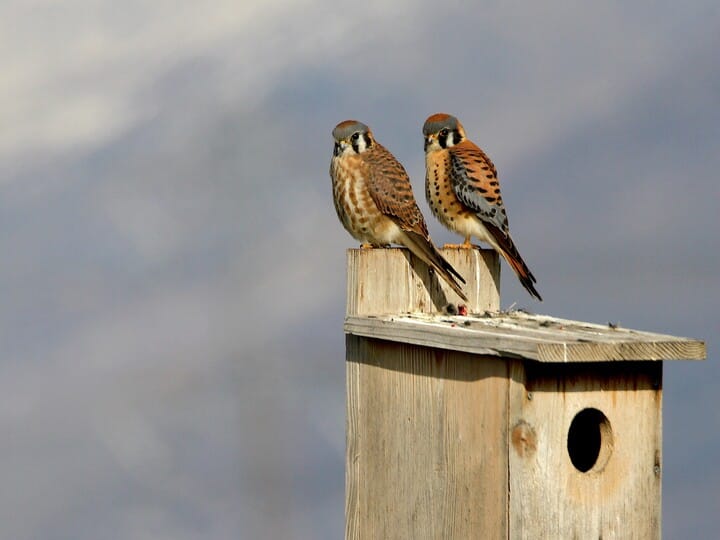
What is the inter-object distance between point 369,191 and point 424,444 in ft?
5.59

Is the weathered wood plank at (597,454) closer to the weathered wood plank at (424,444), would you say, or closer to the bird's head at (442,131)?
the weathered wood plank at (424,444)

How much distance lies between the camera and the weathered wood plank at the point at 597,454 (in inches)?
143

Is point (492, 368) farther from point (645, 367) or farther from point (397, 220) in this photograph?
point (397, 220)

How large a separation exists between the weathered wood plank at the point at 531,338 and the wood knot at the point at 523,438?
0.21 metres

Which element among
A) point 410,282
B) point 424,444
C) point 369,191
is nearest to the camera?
point 424,444

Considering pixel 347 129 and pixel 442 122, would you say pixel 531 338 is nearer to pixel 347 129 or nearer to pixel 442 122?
pixel 347 129

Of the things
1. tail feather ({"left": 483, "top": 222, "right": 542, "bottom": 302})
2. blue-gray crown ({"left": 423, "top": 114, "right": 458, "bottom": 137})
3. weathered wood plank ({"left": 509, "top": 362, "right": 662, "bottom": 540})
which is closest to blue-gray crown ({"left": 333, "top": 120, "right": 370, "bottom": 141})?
tail feather ({"left": 483, "top": 222, "right": 542, "bottom": 302})

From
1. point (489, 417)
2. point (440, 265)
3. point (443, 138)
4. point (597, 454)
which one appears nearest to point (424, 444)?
point (489, 417)

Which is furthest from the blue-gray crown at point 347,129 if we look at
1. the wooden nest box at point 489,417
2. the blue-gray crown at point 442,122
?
the wooden nest box at point 489,417

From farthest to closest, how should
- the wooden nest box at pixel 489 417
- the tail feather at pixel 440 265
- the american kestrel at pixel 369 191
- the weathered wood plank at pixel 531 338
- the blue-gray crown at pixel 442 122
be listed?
1. the blue-gray crown at pixel 442 122
2. the american kestrel at pixel 369 191
3. the tail feather at pixel 440 265
4. the wooden nest box at pixel 489 417
5. the weathered wood plank at pixel 531 338

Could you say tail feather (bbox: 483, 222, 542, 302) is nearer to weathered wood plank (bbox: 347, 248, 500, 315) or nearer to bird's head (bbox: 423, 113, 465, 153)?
bird's head (bbox: 423, 113, 465, 153)

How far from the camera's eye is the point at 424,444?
3.96m

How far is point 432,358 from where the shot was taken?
3.96 meters

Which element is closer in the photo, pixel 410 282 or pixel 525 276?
pixel 410 282
